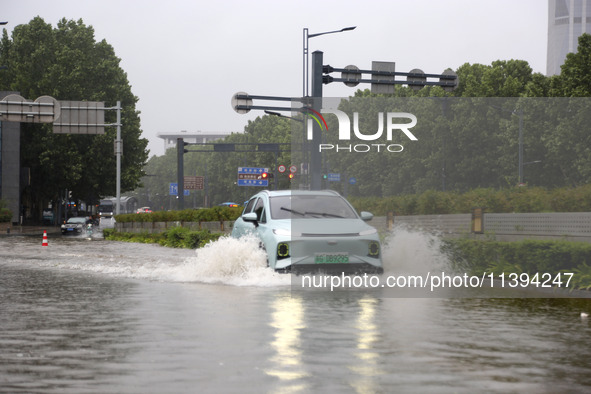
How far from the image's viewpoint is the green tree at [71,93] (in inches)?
2680

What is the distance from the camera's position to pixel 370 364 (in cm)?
733

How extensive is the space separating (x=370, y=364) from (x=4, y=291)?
29.6 ft

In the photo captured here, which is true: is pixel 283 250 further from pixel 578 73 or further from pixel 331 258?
pixel 578 73

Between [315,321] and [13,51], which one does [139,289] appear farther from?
[13,51]

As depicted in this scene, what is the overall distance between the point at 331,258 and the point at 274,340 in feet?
18.7

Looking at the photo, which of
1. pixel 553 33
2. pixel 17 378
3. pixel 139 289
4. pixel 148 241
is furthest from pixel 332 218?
pixel 553 33

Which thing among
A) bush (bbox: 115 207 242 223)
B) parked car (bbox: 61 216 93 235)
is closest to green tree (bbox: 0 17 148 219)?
parked car (bbox: 61 216 93 235)

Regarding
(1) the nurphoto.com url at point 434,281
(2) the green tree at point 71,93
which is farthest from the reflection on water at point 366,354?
(2) the green tree at point 71,93

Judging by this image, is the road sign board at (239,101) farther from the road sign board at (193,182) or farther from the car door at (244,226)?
the road sign board at (193,182)

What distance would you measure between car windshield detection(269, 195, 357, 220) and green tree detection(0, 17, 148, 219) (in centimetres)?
5344

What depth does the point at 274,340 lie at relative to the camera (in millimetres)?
8680

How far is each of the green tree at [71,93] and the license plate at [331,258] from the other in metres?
55.2

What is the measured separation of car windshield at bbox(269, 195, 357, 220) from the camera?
15.5 metres

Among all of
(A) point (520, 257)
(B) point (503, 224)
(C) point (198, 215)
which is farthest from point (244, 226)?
(C) point (198, 215)
